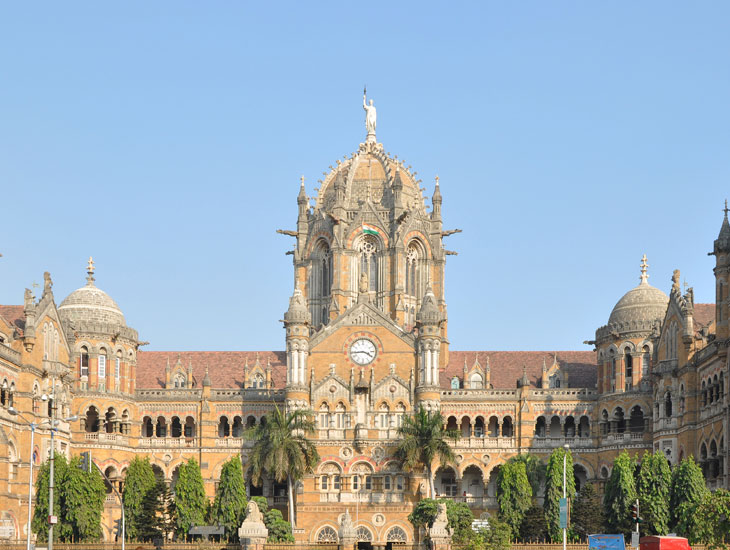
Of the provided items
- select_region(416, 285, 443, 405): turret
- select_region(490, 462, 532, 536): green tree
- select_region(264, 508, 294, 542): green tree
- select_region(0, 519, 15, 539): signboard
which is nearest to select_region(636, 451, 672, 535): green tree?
select_region(490, 462, 532, 536): green tree

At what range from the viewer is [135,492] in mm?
113188

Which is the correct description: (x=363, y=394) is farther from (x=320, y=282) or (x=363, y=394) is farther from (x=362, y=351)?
(x=320, y=282)

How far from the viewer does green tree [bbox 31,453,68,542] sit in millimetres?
104250

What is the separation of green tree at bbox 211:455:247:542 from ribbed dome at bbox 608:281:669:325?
36.3 meters

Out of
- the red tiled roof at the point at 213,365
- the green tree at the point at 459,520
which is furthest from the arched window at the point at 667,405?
the red tiled roof at the point at 213,365

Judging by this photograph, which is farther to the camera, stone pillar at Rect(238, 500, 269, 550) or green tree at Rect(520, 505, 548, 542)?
green tree at Rect(520, 505, 548, 542)

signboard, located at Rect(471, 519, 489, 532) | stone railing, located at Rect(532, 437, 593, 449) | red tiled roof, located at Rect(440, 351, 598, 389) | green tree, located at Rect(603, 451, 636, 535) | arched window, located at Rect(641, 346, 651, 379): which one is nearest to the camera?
green tree, located at Rect(603, 451, 636, 535)

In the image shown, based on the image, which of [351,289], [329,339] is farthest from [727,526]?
[351,289]

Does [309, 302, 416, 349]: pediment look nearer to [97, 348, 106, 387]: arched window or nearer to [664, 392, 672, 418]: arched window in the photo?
[97, 348, 106, 387]: arched window

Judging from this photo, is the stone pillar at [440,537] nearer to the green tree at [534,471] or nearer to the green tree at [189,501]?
the green tree at [189,501]

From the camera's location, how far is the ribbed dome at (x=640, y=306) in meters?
127

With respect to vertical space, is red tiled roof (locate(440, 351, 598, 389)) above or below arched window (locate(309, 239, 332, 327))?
below

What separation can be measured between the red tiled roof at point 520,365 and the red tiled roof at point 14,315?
38.2m

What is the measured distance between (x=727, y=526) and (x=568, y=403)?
47697 mm
